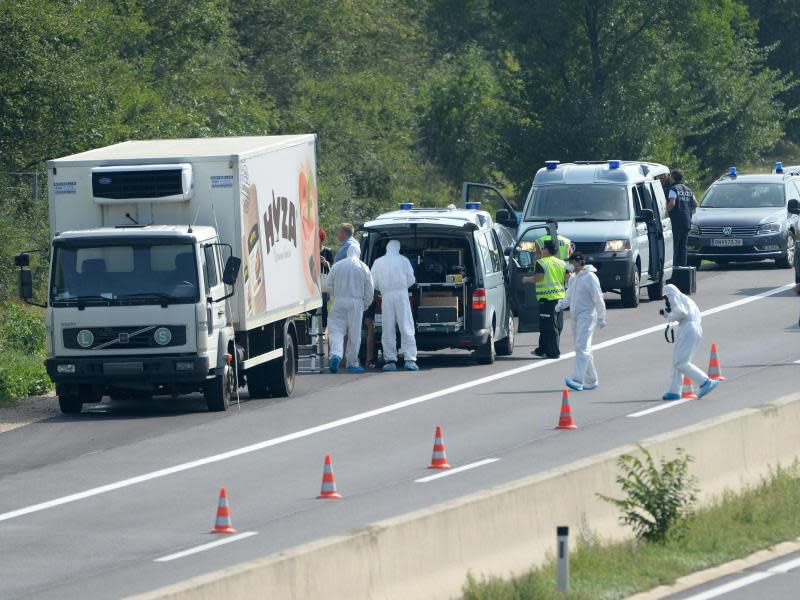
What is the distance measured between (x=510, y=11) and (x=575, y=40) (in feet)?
6.10

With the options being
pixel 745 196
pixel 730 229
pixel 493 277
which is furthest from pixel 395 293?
pixel 745 196

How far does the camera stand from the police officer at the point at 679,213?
32.5 m

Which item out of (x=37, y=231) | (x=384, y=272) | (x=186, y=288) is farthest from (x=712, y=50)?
(x=186, y=288)

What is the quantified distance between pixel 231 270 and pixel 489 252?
5.34 meters

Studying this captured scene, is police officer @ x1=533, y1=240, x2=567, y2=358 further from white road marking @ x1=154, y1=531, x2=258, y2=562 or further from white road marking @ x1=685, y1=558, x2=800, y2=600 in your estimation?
white road marking @ x1=685, y1=558, x2=800, y2=600

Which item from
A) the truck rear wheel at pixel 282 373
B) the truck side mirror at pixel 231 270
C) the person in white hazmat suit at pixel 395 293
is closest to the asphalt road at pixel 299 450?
the truck rear wheel at pixel 282 373

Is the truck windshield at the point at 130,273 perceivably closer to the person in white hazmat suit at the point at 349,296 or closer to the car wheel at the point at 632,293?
the person in white hazmat suit at the point at 349,296

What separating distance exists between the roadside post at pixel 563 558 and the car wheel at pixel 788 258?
25.5m

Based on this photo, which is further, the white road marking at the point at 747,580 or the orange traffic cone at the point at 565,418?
the orange traffic cone at the point at 565,418

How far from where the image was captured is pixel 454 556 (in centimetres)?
1102

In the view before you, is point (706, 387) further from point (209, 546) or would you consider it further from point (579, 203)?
point (579, 203)

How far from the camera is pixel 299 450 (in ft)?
59.8

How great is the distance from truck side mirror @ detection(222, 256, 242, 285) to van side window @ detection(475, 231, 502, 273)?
4.60 metres

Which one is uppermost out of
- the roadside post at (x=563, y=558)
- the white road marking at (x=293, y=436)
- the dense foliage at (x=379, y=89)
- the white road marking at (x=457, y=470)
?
the dense foliage at (x=379, y=89)
